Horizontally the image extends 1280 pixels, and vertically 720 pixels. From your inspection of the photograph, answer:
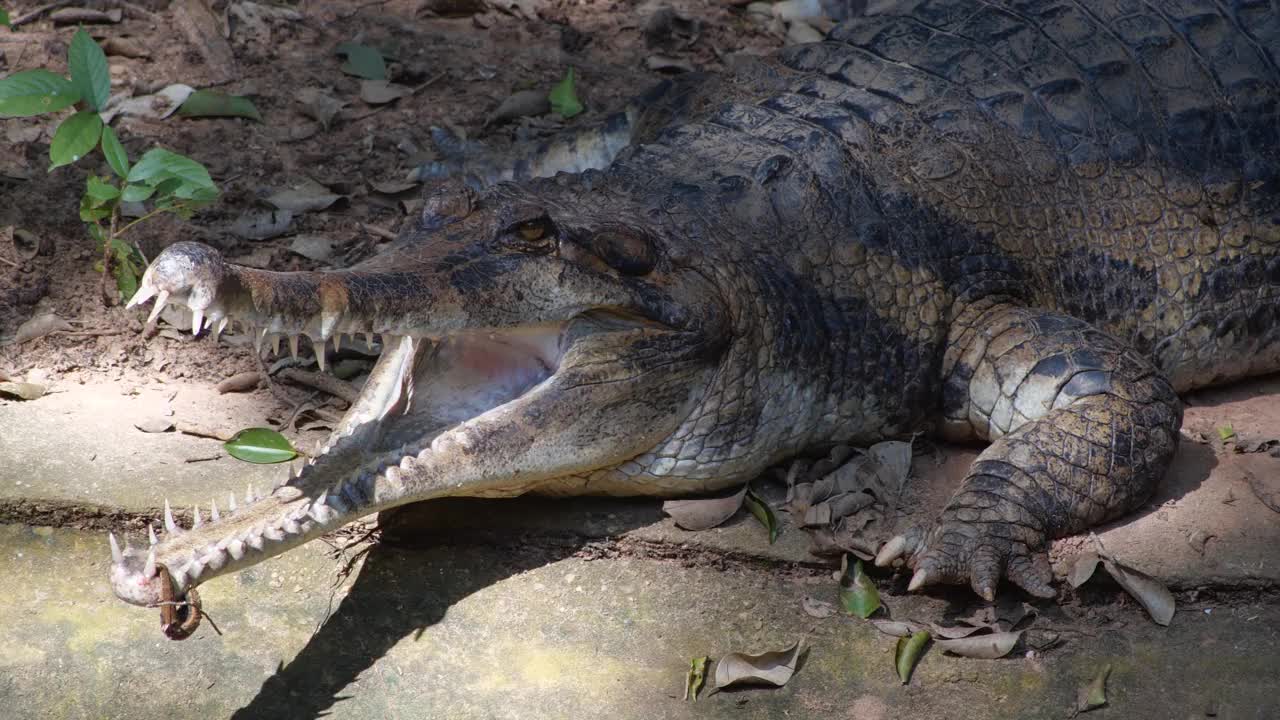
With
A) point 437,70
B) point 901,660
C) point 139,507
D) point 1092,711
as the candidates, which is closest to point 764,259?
point 901,660

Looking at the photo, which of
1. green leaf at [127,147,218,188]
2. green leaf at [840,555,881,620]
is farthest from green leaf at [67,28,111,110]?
green leaf at [840,555,881,620]

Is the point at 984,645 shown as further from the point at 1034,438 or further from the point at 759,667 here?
the point at 1034,438

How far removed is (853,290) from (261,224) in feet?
7.02

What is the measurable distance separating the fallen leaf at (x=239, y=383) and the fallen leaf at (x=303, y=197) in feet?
3.00

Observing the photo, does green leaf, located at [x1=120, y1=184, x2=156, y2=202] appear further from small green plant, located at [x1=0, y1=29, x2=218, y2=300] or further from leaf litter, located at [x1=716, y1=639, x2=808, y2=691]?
leaf litter, located at [x1=716, y1=639, x2=808, y2=691]

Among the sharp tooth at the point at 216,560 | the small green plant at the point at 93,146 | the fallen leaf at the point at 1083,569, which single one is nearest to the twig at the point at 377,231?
the small green plant at the point at 93,146

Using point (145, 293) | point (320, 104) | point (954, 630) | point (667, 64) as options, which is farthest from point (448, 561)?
point (667, 64)

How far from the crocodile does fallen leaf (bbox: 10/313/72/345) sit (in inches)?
53.1

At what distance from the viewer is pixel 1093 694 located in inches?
115

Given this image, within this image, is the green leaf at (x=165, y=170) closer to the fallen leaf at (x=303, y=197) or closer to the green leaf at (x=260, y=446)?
the fallen leaf at (x=303, y=197)

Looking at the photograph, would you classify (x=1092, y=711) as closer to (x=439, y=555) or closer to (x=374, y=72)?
(x=439, y=555)

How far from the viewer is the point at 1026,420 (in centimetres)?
369

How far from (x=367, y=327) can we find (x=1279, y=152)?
323 cm

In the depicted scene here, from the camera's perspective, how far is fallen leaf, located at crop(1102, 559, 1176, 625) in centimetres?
316
